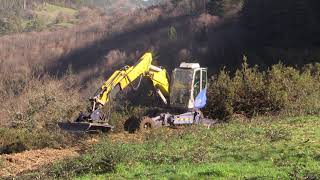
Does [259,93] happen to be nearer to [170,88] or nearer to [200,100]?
[200,100]

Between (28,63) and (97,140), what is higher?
(97,140)

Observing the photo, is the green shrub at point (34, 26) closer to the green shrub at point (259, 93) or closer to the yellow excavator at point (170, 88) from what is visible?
the green shrub at point (259, 93)

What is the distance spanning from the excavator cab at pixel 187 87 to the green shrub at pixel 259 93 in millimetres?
2596

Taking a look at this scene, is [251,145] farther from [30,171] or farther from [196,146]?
[30,171]

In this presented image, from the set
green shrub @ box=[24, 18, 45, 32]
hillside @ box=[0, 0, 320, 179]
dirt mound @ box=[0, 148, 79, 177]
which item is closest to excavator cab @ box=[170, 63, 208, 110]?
hillside @ box=[0, 0, 320, 179]

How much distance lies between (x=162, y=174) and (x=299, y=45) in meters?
42.4

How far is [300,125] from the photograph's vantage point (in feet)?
54.2

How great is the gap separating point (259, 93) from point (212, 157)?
11729 mm

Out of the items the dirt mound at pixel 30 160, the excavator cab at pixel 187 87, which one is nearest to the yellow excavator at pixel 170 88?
the excavator cab at pixel 187 87

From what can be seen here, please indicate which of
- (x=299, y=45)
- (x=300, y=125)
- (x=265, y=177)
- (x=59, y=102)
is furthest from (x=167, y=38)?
(x=265, y=177)

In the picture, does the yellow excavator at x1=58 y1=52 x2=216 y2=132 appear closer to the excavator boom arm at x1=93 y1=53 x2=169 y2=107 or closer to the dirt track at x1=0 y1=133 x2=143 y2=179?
the excavator boom arm at x1=93 y1=53 x2=169 y2=107

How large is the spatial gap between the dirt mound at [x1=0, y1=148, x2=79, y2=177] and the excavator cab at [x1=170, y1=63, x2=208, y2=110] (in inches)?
231

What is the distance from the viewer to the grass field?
10.2 m

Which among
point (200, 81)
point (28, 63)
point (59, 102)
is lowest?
point (28, 63)
